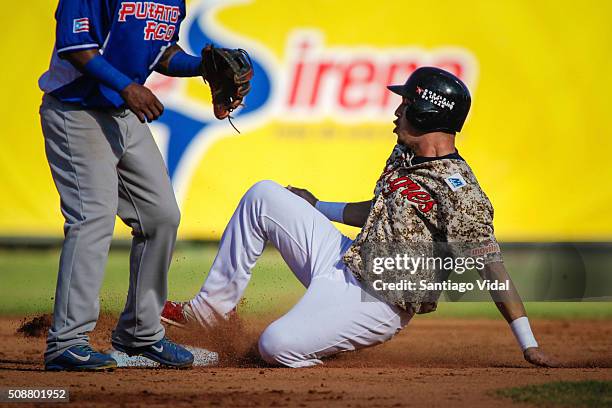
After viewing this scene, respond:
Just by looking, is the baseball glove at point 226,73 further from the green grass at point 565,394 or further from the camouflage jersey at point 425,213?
the green grass at point 565,394

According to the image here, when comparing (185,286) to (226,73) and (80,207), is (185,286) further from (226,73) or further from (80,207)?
(80,207)

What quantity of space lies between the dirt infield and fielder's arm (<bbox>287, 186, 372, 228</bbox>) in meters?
0.72

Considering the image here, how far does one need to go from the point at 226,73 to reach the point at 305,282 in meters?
1.09

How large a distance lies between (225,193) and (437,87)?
3.96 m

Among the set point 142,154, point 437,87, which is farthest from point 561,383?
point 142,154

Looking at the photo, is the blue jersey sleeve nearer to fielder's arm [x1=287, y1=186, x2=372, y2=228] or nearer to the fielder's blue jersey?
the fielder's blue jersey

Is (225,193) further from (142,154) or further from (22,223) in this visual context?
(142,154)

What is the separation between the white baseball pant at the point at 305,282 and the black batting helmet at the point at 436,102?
0.69 metres

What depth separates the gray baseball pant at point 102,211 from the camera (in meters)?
4.11

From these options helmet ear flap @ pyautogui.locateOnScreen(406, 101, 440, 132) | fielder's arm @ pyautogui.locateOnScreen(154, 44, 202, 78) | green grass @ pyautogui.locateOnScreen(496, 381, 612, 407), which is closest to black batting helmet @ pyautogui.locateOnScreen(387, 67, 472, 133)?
helmet ear flap @ pyautogui.locateOnScreen(406, 101, 440, 132)

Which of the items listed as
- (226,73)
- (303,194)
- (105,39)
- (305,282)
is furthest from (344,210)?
(105,39)

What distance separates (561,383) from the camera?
3.95 metres

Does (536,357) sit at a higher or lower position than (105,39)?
lower

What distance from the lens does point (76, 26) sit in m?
4.00
